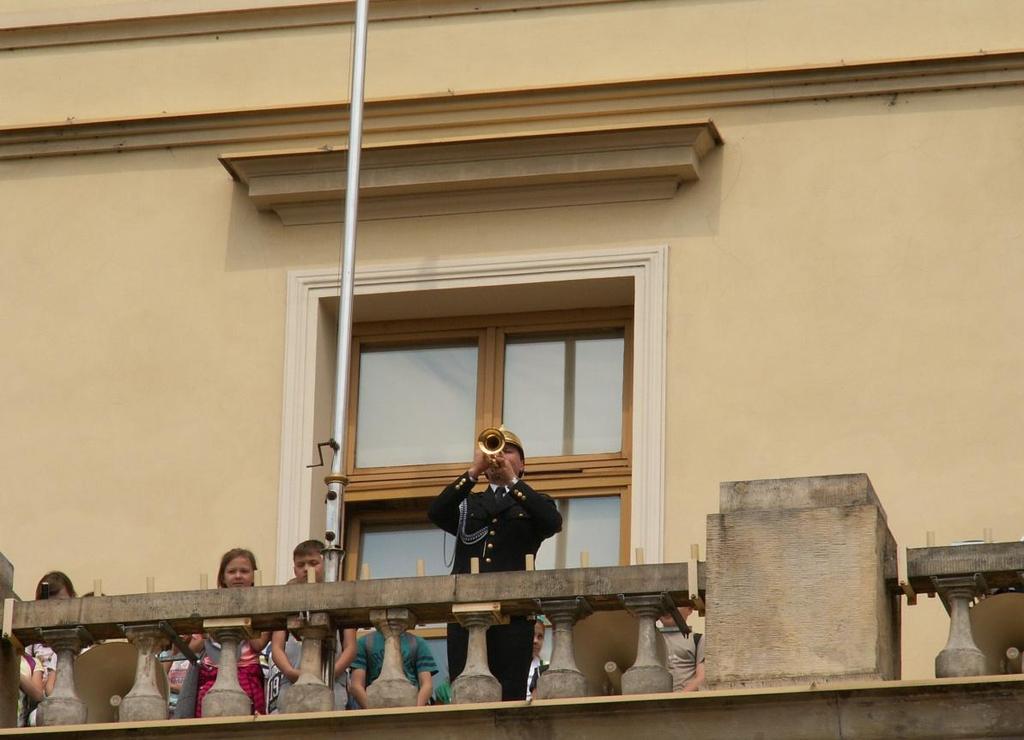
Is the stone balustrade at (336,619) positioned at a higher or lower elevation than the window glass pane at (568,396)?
lower

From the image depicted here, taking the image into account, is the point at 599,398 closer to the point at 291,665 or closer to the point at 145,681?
the point at 291,665

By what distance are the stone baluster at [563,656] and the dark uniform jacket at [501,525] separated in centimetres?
107

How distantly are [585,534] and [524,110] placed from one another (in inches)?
87.2

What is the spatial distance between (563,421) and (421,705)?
3.87 m

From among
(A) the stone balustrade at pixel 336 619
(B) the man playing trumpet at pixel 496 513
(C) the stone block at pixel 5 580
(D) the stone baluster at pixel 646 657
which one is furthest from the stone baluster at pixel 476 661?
(C) the stone block at pixel 5 580

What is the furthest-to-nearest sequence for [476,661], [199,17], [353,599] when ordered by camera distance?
[199,17]
[353,599]
[476,661]

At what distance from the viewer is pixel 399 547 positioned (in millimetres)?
16703

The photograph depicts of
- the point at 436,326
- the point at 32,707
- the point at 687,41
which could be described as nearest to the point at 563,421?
the point at 436,326

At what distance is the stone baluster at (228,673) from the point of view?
13.0 metres

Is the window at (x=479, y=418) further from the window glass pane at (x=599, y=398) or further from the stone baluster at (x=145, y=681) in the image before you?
the stone baluster at (x=145, y=681)

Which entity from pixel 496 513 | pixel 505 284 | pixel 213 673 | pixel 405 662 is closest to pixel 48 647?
pixel 213 673

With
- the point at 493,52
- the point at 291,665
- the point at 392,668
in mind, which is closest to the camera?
the point at 392,668

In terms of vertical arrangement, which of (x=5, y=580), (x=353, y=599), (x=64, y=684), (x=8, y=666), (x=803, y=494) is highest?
(x=803, y=494)

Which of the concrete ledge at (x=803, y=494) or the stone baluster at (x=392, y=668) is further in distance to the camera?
the stone baluster at (x=392, y=668)
